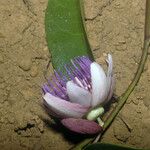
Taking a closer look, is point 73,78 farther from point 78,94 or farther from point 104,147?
point 104,147

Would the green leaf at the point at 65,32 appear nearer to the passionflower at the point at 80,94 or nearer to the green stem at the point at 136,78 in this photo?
the passionflower at the point at 80,94

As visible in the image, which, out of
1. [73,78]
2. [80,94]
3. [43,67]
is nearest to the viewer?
[80,94]

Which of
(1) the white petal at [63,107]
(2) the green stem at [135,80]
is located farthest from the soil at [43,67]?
(1) the white petal at [63,107]

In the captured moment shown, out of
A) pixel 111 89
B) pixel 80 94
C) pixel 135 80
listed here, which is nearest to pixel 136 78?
pixel 135 80

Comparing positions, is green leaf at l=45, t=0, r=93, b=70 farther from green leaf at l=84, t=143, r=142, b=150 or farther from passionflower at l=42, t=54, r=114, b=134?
green leaf at l=84, t=143, r=142, b=150

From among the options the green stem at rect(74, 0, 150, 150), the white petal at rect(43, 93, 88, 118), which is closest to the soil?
the green stem at rect(74, 0, 150, 150)
